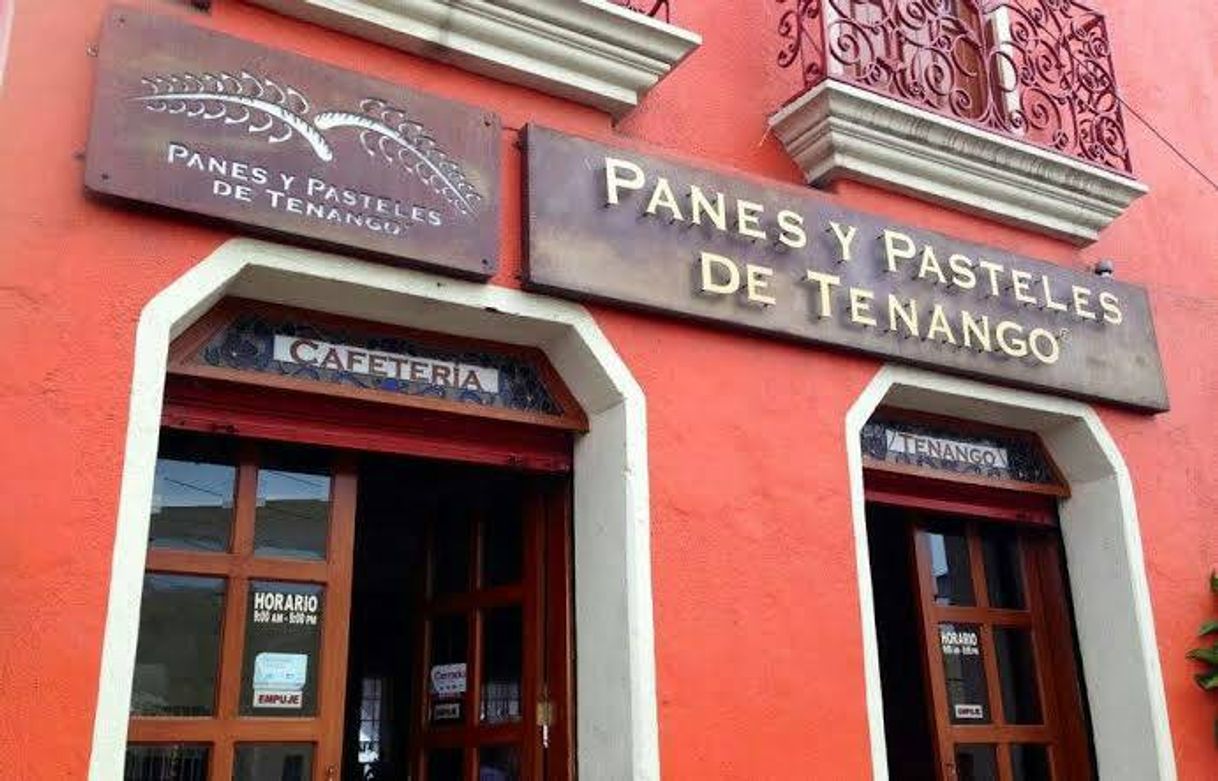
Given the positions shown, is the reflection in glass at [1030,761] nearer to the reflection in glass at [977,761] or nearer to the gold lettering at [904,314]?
the reflection in glass at [977,761]

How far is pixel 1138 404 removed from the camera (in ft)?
20.3

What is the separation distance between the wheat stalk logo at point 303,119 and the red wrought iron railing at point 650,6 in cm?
115

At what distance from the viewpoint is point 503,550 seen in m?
5.23

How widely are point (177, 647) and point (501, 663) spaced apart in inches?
55.3

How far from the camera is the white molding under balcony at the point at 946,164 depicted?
549 centimetres

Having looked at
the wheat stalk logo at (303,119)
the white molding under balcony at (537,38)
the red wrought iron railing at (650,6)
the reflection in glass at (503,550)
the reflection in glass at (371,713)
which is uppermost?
the red wrought iron railing at (650,6)

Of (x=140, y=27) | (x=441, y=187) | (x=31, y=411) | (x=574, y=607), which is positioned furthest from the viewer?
(x=574, y=607)

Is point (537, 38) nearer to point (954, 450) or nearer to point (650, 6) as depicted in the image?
point (650, 6)

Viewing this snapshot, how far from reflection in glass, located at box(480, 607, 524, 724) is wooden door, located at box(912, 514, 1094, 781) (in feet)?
6.86

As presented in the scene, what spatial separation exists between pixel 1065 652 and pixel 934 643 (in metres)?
0.74

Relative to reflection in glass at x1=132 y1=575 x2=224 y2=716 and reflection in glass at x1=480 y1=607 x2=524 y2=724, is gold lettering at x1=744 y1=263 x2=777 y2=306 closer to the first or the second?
reflection in glass at x1=480 y1=607 x2=524 y2=724

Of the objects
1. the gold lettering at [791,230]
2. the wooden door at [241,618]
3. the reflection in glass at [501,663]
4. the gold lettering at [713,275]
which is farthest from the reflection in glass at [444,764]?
the gold lettering at [791,230]

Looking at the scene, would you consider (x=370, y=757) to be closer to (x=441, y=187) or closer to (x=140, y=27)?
(x=441, y=187)

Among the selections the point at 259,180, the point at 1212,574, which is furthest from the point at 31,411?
the point at 1212,574
